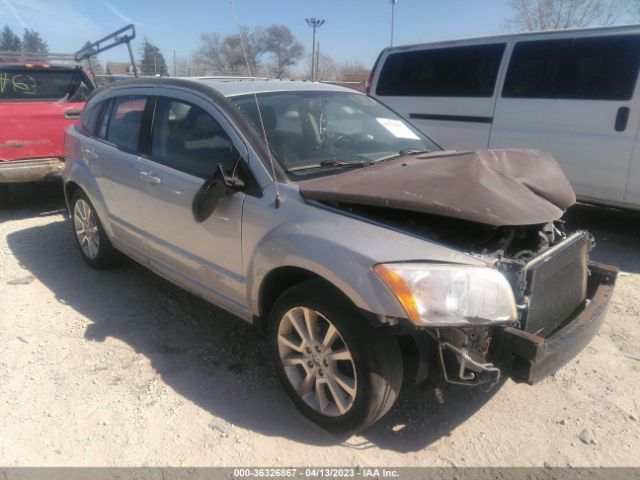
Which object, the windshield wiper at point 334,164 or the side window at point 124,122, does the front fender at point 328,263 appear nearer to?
the windshield wiper at point 334,164

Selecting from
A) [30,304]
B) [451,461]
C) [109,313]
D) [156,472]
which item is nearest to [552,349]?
[451,461]

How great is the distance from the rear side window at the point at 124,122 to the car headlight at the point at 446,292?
245 cm

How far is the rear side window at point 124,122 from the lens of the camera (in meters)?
3.77

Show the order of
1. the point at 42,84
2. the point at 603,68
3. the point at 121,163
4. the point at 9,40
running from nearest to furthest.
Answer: the point at 121,163 < the point at 603,68 < the point at 42,84 < the point at 9,40

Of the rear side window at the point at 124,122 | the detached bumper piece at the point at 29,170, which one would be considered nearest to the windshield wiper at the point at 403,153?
the rear side window at the point at 124,122

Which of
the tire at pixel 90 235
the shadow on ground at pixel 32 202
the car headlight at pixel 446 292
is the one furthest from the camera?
the shadow on ground at pixel 32 202

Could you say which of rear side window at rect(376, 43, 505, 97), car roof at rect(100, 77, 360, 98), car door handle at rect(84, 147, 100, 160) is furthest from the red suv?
rear side window at rect(376, 43, 505, 97)

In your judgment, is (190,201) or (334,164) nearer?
(334,164)

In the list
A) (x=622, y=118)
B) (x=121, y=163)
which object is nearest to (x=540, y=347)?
(x=121, y=163)

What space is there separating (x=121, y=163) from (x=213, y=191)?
1.35m

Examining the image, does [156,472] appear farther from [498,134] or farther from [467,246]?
[498,134]

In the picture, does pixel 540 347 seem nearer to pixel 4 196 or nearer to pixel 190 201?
pixel 190 201

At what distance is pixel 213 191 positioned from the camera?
2814 mm

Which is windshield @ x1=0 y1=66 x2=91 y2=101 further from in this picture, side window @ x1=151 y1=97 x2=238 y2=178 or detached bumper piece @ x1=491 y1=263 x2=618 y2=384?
detached bumper piece @ x1=491 y1=263 x2=618 y2=384
